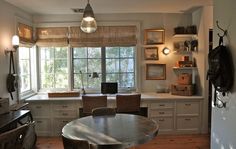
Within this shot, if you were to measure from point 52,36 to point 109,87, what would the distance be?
161 centimetres

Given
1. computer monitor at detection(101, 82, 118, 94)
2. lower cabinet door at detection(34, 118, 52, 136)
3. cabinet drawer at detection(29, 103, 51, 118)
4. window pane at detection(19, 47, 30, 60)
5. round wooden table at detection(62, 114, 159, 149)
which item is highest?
window pane at detection(19, 47, 30, 60)

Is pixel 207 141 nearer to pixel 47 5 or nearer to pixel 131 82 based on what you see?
pixel 131 82

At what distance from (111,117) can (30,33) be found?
2.85m

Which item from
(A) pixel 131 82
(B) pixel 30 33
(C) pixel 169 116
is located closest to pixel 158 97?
(C) pixel 169 116

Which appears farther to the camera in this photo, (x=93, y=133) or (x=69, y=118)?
(x=69, y=118)

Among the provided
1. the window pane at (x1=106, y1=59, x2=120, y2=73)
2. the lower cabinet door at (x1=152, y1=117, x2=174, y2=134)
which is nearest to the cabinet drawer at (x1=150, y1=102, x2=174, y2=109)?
the lower cabinet door at (x1=152, y1=117, x2=174, y2=134)

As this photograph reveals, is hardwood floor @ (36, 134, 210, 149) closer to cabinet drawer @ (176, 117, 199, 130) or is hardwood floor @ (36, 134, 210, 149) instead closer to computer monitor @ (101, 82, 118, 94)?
cabinet drawer @ (176, 117, 199, 130)

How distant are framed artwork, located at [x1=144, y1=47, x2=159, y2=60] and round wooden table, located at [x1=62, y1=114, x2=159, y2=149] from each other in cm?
240

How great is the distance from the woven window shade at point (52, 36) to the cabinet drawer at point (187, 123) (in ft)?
9.13

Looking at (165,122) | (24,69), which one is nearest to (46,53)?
(24,69)

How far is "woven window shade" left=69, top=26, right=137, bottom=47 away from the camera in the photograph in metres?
5.39

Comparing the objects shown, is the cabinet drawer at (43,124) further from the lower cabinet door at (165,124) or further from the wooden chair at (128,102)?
the lower cabinet door at (165,124)

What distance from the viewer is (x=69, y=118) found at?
488 centimetres

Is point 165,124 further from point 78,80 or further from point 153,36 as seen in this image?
point 78,80
